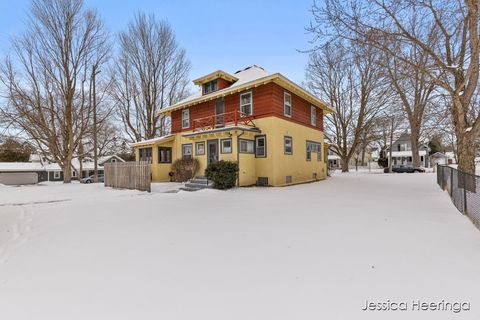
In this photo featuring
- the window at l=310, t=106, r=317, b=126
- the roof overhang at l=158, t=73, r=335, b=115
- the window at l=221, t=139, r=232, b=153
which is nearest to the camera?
the roof overhang at l=158, t=73, r=335, b=115

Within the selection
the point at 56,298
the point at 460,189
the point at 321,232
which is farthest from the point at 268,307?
the point at 460,189

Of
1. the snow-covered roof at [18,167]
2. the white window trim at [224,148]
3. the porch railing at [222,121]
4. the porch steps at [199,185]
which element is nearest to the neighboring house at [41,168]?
the snow-covered roof at [18,167]

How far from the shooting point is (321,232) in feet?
16.4

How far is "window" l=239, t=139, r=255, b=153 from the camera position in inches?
555

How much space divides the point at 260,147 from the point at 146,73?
54.2 ft

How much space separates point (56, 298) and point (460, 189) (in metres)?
9.69

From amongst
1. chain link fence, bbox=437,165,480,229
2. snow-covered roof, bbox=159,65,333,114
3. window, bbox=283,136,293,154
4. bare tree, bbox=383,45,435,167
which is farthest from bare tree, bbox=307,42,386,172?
chain link fence, bbox=437,165,480,229

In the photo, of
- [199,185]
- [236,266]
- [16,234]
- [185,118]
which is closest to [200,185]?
[199,185]

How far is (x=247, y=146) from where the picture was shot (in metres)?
14.5

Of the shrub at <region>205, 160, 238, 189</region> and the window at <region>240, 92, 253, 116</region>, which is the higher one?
the window at <region>240, 92, 253, 116</region>

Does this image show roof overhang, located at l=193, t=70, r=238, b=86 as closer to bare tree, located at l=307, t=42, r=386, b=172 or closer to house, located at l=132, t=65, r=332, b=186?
house, located at l=132, t=65, r=332, b=186

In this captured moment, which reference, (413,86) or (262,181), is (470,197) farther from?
(262,181)

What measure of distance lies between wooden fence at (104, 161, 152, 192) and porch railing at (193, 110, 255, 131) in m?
4.98

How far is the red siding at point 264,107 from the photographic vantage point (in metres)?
14.4
